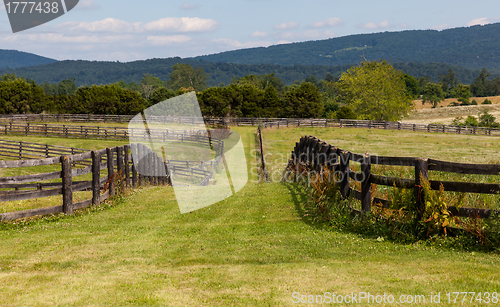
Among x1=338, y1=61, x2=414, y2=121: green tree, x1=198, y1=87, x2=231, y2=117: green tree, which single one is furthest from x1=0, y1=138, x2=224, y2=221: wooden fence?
x1=338, y1=61, x2=414, y2=121: green tree

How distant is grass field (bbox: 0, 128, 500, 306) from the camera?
16.7 ft

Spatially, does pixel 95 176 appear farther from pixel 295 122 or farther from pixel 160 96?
pixel 160 96

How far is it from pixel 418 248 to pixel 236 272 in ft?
10.8

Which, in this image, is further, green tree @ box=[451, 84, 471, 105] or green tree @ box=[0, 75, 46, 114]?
green tree @ box=[451, 84, 471, 105]

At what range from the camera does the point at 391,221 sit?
25.1ft

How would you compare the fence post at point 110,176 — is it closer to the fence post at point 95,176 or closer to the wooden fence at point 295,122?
the fence post at point 95,176

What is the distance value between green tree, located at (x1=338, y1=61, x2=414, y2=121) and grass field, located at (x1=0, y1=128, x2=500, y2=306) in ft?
260

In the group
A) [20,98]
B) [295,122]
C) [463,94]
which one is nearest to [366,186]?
[295,122]

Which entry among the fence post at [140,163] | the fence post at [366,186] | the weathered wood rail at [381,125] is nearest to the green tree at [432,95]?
the weathered wood rail at [381,125]

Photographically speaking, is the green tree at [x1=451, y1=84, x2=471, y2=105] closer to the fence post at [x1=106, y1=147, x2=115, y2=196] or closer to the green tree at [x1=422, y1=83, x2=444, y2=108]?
the green tree at [x1=422, y1=83, x2=444, y2=108]

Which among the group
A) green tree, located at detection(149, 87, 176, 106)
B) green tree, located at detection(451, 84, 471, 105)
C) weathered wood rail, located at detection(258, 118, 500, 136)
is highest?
green tree, located at detection(149, 87, 176, 106)

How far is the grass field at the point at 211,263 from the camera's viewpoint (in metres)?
5.08

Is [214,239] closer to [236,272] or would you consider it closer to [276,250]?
[276,250]

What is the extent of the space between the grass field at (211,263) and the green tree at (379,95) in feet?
260
